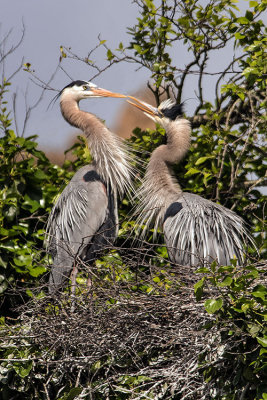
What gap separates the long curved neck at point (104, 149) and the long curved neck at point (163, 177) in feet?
0.54

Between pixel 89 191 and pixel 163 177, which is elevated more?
pixel 163 177

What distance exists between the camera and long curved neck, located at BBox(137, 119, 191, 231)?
184 inches

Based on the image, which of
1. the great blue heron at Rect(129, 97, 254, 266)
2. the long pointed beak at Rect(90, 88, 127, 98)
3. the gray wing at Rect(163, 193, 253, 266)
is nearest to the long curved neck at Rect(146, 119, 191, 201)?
the great blue heron at Rect(129, 97, 254, 266)

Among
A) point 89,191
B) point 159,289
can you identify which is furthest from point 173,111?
point 159,289

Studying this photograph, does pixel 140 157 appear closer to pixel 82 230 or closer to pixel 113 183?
pixel 113 183

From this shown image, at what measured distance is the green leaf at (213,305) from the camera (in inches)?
105

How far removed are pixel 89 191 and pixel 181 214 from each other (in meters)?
0.66

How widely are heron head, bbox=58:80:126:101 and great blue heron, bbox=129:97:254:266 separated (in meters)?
0.49

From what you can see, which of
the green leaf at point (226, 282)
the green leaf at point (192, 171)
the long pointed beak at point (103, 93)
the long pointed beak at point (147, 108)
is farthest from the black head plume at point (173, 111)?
the green leaf at point (226, 282)

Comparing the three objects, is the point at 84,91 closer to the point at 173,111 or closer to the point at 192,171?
the point at 173,111

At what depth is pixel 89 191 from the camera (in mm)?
4590

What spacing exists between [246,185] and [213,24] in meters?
1.11

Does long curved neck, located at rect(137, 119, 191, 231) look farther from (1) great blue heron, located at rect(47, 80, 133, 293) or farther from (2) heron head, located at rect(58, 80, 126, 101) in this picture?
(2) heron head, located at rect(58, 80, 126, 101)

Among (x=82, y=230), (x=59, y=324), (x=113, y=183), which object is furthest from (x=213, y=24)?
(x=59, y=324)
